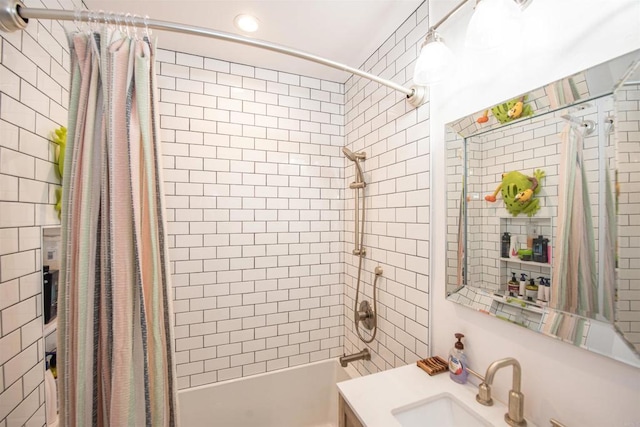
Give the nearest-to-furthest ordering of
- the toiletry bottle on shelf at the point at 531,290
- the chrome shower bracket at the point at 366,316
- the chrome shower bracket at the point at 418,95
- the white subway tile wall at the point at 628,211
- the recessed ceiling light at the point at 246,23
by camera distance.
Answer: the white subway tile wall at the point at 628,211 < the toiletry bottle on shelf at the point at 531,290 < the chrome shower bracket at the point at 418,95 < the recessed ceiling light at the point at 246,23 < the chrome shower bracket at the point at 366,316

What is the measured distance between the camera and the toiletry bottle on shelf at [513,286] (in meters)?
0.88

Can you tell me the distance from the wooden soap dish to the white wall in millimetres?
45

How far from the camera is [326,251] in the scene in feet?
6.39

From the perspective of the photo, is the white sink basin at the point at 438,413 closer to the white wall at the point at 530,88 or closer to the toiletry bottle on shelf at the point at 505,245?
the white wall at the point at 530,88

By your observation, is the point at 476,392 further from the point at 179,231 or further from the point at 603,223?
the point at 179,231

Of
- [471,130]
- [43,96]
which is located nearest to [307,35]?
[471,130]

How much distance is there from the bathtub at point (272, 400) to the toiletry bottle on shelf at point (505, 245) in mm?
1344

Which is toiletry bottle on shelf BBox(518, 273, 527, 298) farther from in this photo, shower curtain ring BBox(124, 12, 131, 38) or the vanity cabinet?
shower curtain ring BBox(124, 12, 131, 38)

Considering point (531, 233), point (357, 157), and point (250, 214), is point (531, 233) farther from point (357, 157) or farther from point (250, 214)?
point (250, 214)

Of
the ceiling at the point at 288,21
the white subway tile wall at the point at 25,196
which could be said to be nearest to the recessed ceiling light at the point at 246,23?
the ceiling at the point at 288,21

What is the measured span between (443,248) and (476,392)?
0.56m

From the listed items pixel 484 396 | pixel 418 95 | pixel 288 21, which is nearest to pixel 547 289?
pixel 484 396

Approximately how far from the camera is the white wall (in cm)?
65

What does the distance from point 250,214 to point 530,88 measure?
156 cm
